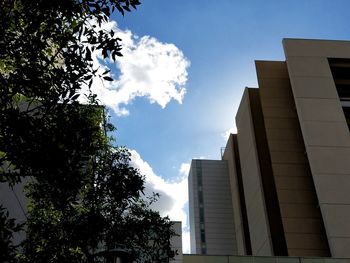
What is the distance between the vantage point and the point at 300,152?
32.3 metres

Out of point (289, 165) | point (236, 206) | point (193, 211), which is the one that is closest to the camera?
point (289, 165)

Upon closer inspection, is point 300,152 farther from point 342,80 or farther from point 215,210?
point 215,210

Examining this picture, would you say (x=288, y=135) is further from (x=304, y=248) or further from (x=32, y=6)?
(x=32, y=6)

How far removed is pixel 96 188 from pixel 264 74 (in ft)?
88.2

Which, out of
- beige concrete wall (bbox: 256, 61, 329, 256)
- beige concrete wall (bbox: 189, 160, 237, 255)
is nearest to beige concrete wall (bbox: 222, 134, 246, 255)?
beige concrete wall (bbox: 256, 61, 329, 256)

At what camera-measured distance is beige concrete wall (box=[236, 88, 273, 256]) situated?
104ft

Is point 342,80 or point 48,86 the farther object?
point 342,80

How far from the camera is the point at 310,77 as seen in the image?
32219 mm

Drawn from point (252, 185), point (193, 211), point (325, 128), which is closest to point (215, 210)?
point (193, 211)

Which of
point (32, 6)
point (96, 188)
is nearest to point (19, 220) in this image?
A: point (96, 188)

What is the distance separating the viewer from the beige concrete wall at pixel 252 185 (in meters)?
31.5

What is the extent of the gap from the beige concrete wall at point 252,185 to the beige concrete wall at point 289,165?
212 centimetres

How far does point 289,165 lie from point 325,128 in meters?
4.08

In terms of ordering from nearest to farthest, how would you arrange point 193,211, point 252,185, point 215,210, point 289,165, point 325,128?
1. point 325,128
2. point 289,165
3. point 252,185
4. point 215,210
5. point 193,211
